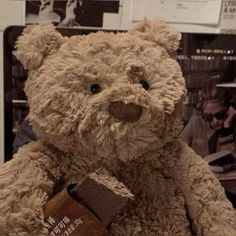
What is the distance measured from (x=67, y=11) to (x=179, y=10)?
0.76 feet

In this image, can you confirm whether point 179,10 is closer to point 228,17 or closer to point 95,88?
point 228,17

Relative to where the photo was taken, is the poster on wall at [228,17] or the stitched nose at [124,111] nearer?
the stitched nose at [124,111]

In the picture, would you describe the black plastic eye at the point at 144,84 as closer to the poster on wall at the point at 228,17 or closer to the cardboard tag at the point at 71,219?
the cardboard tag at the point at 71,219

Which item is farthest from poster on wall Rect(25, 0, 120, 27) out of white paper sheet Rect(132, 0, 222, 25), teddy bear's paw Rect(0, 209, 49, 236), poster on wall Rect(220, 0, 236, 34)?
teddy bear's paw Rect(0, 209, 49, 236)

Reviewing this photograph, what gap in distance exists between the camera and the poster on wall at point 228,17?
896 millimetres

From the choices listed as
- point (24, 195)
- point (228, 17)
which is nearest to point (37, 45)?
point (24, 195)

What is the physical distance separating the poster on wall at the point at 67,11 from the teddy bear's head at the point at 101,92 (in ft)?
0.80

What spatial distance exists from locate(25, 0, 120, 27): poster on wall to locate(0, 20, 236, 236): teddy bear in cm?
23

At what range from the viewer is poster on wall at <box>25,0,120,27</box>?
2.88 feet

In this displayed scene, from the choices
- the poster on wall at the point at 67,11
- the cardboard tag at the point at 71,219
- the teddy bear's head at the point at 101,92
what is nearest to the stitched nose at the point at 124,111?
the teddy bear's head at the point at 101,92

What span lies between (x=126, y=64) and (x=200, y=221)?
275mm

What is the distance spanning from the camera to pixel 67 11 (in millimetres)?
881

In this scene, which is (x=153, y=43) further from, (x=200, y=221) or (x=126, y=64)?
(x=200, y=221)

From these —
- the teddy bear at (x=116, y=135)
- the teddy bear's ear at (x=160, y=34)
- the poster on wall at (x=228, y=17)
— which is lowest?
the teddy bear at (x=116, y=135)
